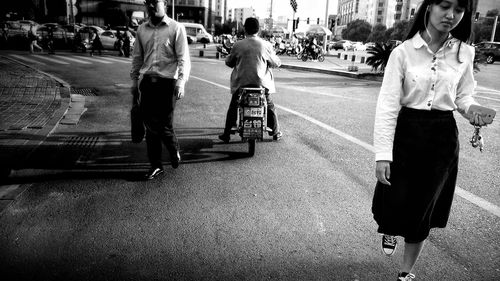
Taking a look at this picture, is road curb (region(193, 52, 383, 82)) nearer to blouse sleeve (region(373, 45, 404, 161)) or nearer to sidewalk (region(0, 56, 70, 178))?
sidewalk (region(0, 56, 70, 178))

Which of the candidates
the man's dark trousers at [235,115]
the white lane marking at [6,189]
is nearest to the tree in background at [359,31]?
the man's dark trousers at [235,115]

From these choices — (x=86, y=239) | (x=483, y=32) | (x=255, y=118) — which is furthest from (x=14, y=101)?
(x=483, y=32)

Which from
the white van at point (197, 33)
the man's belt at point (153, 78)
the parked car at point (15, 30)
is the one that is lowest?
the man's belt at point (153, 78)

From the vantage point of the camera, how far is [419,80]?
2230 mm

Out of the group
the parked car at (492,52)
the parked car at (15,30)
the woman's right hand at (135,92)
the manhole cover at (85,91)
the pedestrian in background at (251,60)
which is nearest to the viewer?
the woman's right hand at (135,92)

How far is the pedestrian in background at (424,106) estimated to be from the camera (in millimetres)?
2230

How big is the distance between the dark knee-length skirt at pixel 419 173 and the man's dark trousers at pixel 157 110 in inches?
109

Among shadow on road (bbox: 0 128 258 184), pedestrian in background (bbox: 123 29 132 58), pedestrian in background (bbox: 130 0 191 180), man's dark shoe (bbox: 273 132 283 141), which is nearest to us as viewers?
pedestrian in background (bbox: 130 0 191 180)

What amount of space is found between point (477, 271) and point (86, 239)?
2.97m

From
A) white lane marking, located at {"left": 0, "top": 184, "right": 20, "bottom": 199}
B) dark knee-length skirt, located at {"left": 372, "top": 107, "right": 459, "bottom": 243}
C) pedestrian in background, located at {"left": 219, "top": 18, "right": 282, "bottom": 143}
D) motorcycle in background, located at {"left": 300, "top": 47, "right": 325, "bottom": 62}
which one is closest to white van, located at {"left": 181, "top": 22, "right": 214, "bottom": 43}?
motorcycle in background, located at {"left": 300, "top": 47, "right": 325, "bottom": 62}

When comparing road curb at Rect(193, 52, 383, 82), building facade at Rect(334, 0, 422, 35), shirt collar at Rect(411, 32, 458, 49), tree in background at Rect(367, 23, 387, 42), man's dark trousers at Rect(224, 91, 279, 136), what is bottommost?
man's dark trousers at Rect(224, 91, 279, 136)

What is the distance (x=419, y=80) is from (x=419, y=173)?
0.55m

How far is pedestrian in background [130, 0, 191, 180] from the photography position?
435cm

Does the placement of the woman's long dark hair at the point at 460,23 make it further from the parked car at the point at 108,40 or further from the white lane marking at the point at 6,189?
the parked car at the point at 108,40
